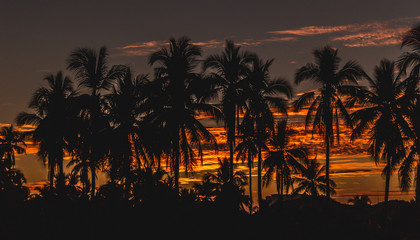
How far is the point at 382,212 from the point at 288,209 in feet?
14.9

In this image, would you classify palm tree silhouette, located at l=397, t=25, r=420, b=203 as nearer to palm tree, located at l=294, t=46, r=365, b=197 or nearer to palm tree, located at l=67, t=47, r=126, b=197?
palm tree, located at l=294, t=46, r=365, b=197

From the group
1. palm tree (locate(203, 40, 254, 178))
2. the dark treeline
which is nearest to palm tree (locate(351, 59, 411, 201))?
the dark treeline

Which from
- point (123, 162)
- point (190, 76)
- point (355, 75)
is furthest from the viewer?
point (355, 75)

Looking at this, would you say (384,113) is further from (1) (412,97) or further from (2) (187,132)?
(2) (187,132)

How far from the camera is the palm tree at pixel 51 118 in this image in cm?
3372

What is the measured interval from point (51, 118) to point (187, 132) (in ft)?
49.8

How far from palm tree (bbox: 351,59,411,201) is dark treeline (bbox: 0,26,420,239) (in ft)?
0.29

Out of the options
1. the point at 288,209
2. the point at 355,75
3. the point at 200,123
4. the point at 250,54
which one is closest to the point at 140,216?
the point at 288,209

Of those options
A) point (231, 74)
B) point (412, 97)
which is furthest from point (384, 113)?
point (231, 74)

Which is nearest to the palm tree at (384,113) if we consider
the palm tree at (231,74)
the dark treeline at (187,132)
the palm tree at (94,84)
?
the dark treeline at (187,132)

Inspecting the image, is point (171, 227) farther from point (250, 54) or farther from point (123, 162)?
point (250, 54)

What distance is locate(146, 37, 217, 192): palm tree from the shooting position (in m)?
25.8

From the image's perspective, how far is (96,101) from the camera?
27.7 meters

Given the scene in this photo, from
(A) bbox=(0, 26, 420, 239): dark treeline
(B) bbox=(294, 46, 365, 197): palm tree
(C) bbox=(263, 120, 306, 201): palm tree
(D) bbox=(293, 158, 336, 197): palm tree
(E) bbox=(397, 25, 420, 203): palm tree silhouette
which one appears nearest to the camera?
(A) bbox=(0, 26, 420, 239): dark treeline
